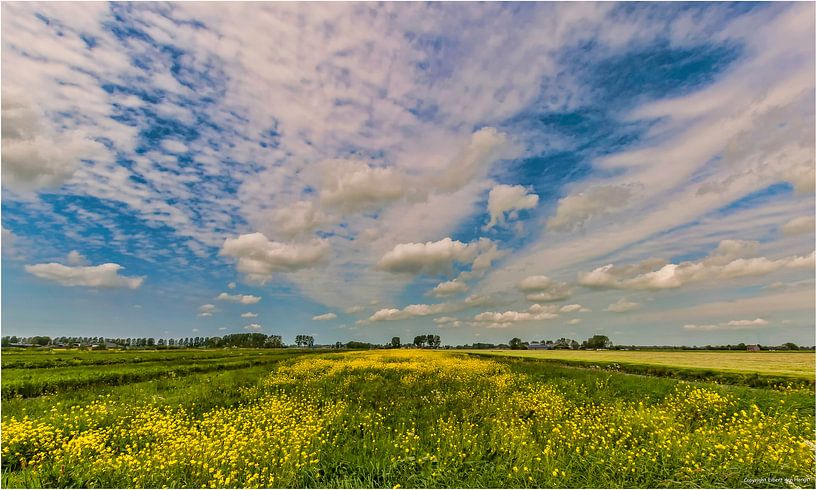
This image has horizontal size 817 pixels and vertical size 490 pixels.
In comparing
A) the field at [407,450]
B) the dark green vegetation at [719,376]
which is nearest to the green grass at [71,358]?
the field at [407,450]

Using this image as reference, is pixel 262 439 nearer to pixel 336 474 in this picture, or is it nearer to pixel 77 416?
pixel 336 474

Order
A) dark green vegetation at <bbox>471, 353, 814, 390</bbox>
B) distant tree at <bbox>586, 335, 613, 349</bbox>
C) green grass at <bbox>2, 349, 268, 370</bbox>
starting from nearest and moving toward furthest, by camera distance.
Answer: dark green vegetation at <bbox>471, 353, 814, 390</bbox>, green grass at <bbox>2, 349, 268, 370</bbox>, distant tree at <bbox>586, 335, 613, 349</bbox>

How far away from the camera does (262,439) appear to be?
27.4 feet

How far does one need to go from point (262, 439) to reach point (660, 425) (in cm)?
1089

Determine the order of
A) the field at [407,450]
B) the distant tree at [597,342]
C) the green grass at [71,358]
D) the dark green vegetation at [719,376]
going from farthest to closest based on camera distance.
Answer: the distant tree at [597,342]
the green grass at [71,358]
the dark green vegetation at [719,376]
the field at [407,450]

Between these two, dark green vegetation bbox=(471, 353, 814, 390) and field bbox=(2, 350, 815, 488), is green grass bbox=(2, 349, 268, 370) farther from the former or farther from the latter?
dark green vegetation bbox=(471, 353, 814, 390)

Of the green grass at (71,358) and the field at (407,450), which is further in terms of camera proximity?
the green grass at (71,358)

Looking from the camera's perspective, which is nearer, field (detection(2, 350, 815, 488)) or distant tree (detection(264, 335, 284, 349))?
field (detection(2, 350, 815, 488))

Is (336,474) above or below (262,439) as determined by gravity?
below

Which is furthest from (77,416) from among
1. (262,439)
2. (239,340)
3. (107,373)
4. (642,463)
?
(239,340)

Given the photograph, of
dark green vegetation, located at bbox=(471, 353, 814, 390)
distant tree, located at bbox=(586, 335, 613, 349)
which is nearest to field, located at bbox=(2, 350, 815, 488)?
dark green vegetation, located at bbox=(471, 353, 814, 390)

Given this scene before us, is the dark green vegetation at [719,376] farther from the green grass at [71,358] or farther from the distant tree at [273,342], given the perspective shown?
the distant tree at [273,342]

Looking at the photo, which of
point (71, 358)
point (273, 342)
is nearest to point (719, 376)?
point (71, 358)

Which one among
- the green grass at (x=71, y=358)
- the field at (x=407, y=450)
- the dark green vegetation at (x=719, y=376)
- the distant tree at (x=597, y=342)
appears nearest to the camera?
the field at (x=407, y=450)
